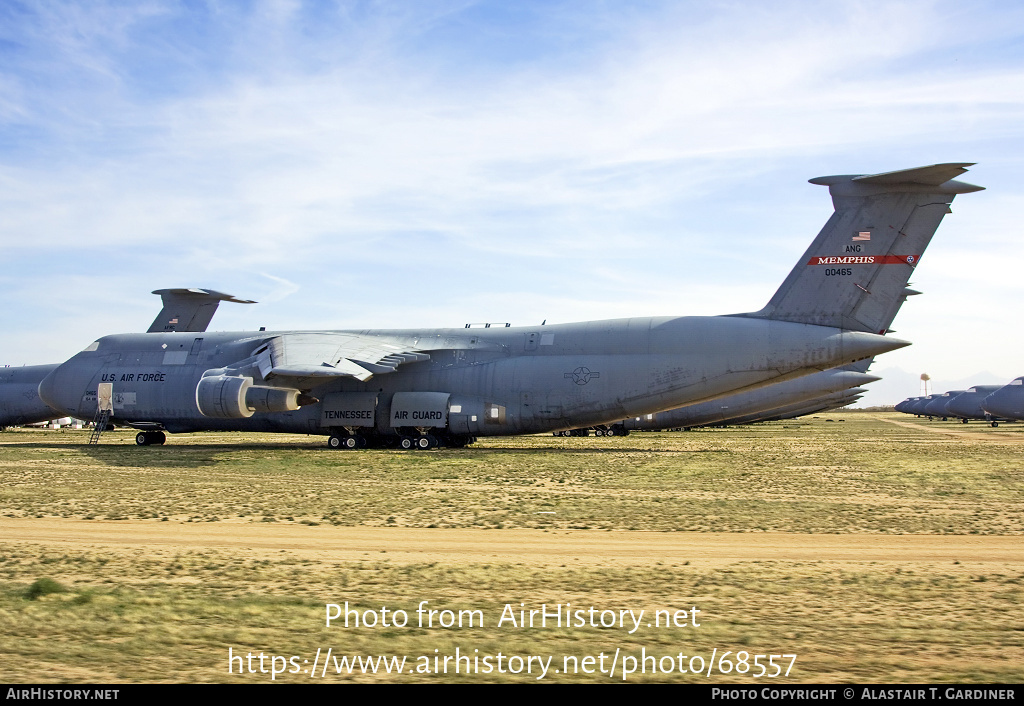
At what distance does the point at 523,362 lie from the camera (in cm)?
2952

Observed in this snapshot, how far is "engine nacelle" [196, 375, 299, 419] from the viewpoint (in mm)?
26734

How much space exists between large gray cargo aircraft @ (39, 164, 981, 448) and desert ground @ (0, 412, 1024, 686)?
7773 mm

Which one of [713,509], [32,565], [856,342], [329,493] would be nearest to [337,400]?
[329,493]

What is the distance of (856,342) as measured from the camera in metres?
25.8

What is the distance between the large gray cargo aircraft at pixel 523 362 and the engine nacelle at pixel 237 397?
48 millimetres

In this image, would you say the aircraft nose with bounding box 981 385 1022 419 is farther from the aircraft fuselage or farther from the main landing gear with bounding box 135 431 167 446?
the main landing gear with bounding box 135 431 167 446

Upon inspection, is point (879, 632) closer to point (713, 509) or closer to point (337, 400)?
point (713, 509)

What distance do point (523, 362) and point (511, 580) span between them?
20568mm

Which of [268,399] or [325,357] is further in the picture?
[325,357]

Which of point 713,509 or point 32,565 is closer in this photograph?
point 32,565

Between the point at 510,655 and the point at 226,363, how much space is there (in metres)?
27.1

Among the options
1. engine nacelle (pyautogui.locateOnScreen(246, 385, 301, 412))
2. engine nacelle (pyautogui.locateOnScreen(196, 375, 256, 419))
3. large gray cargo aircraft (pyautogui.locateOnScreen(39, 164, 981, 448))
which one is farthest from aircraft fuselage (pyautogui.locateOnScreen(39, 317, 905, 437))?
engine nacelle (pyautogui.locateOnScreen(246, 385, 301, 412))

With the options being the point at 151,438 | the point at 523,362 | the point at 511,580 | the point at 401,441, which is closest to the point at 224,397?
the point at 401,441

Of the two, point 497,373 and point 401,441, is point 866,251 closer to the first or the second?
point 497,373
